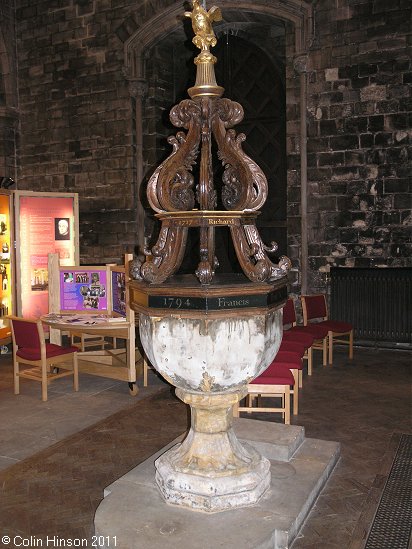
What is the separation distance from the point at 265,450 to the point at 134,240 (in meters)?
6.07

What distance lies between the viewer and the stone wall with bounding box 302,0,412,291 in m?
7.38

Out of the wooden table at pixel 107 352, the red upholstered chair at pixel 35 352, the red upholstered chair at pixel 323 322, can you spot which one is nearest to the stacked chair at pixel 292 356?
the red upholstered chair at pixel 323 322

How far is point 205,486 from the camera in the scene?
308 centimetres

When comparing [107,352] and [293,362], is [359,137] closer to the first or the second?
[293,362]

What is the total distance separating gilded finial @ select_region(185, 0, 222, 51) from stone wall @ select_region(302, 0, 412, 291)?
4.78m

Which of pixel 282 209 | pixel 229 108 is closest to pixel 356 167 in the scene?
pixel 282 209

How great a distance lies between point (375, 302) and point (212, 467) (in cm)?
521

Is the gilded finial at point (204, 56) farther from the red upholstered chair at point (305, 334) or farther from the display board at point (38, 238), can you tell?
the display board at point (38, 238)

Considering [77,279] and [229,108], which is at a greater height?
[229,108]

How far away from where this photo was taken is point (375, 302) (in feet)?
A: 25.6

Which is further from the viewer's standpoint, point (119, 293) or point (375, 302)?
point (375, 302)

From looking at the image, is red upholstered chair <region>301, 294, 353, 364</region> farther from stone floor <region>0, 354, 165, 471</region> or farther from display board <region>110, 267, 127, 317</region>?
display board <region>110, 267, 127, 317</region>

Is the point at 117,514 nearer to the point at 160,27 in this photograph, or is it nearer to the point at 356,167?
the point at 356,167

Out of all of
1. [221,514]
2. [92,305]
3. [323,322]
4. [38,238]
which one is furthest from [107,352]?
[221,514]
